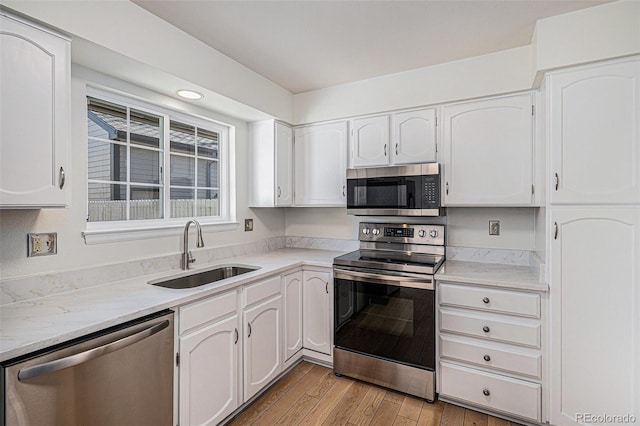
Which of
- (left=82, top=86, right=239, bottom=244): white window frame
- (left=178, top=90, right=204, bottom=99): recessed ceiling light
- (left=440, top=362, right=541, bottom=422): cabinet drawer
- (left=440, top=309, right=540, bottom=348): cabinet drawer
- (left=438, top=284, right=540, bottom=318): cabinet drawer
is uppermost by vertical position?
(left=178, top=90, right=204, bottom=99): recessed ceiling light

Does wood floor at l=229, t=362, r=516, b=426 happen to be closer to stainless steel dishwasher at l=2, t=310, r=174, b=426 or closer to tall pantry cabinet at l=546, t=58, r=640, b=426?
tall pantry cabinet at l=546, t=58, r=640, b=426

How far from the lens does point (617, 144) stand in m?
1.69

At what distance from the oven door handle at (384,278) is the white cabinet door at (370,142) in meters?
0.91

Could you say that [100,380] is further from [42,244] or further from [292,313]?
[292,313]

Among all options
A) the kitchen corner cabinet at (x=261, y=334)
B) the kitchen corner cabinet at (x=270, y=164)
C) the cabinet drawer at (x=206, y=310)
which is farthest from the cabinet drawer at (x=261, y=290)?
the kitchen corner cabinet at (x=270, y=164)

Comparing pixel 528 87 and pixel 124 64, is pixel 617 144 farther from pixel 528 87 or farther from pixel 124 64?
pixel 124 64

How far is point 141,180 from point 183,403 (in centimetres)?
141

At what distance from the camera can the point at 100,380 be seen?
1.30 meters

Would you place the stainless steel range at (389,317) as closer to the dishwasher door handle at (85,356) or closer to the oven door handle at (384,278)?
the oven door handle at (384,278)

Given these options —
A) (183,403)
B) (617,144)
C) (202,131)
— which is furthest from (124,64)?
(617,144)

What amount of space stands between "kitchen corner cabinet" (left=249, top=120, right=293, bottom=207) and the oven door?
3.05 feet

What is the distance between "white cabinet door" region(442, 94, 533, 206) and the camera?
218cm

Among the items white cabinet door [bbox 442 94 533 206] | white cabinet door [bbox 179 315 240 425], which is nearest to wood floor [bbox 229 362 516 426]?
white cabinet door [bbox 179 315 240 425]

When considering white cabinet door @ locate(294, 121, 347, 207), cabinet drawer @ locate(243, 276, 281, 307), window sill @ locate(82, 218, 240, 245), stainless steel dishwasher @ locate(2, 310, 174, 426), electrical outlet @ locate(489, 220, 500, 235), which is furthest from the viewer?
white cabinet door @ locate(294, 121, 347, 207)
